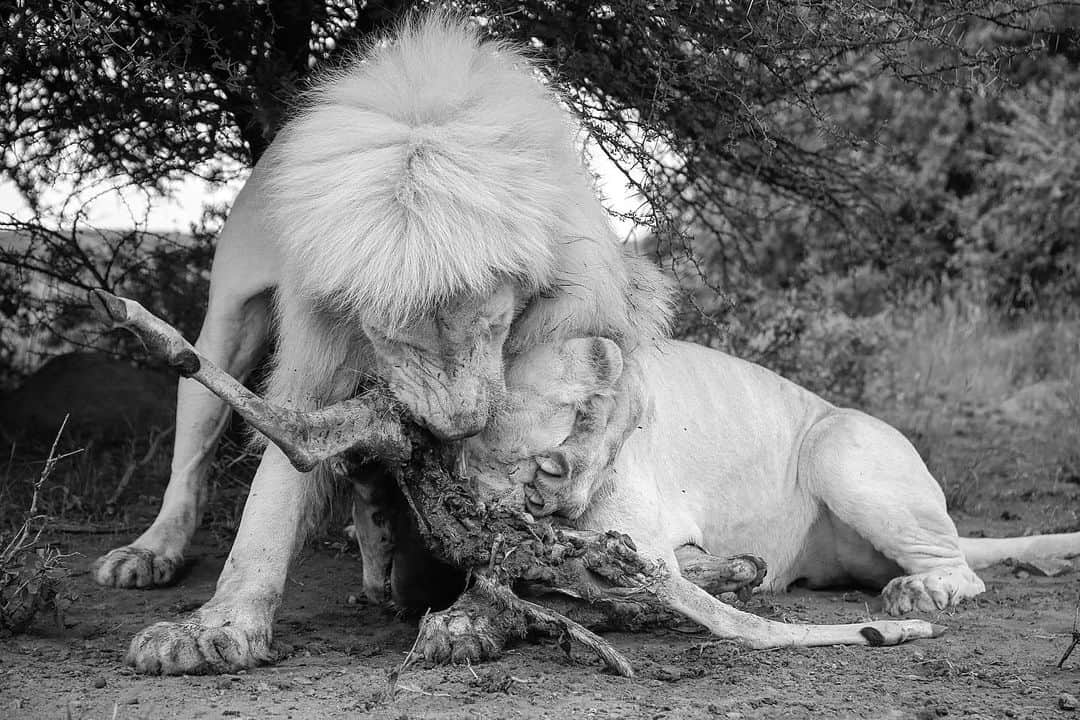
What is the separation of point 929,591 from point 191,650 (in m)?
2.52

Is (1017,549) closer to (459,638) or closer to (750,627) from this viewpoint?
(750,627)

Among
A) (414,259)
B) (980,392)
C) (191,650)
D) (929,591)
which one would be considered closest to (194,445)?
(191,650)

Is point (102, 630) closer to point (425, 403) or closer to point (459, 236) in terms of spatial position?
point (425, 403)

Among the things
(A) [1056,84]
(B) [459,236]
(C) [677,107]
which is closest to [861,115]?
(A) [1056,84]

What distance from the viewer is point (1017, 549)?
4867mm

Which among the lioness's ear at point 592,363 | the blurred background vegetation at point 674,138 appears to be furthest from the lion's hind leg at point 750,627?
the blurred background vegetation at point 674,138

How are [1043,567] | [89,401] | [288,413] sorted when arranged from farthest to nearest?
[89,401], [1043,567], [288,413]

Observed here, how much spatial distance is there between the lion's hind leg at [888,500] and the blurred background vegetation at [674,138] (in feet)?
2.29

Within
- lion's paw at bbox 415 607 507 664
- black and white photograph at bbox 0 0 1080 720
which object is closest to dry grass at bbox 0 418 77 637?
black and white photograph at bbox 0 0 1080 720

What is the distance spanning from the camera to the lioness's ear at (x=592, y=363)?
3555 mm

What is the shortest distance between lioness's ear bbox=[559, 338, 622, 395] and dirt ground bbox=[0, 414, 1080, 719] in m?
0.73

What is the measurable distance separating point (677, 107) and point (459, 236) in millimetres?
2413

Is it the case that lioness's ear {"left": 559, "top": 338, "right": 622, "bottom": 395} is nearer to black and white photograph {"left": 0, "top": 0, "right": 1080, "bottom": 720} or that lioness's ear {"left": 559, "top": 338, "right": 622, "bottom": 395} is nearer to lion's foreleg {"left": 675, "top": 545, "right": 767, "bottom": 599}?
black and white photograph {"left": 0, "top": 0, "right": 1080, "bottom": 720}

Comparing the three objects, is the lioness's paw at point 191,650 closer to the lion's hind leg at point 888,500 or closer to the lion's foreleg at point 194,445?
the lion's foreleg at point 194,445
